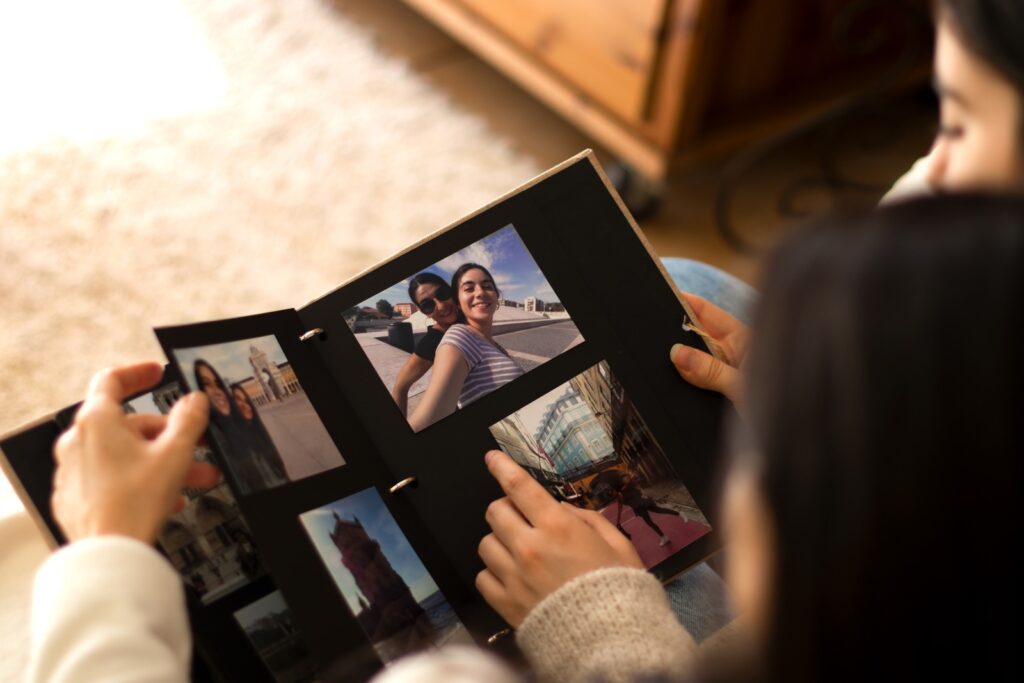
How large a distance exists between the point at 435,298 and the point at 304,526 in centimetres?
20

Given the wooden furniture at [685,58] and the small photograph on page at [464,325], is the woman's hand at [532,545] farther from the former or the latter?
the wooden furniture at [685,58]

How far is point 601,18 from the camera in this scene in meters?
1.20

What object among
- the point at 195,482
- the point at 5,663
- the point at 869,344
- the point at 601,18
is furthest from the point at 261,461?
the point at 601,18

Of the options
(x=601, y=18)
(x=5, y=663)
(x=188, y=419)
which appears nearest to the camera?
(x=188, y=419)

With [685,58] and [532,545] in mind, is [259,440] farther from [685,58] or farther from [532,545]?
[685,58]

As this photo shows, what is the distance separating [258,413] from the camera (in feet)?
1.86

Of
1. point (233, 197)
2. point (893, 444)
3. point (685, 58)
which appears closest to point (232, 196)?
point (233, 197)

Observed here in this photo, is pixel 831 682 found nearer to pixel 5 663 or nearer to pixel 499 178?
pixel 5 663

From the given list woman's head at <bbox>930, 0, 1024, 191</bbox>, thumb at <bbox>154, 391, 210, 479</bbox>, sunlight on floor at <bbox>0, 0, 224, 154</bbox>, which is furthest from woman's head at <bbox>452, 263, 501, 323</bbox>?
sunlight on floor at <bbox>0, 0, 224, 154</bbox>

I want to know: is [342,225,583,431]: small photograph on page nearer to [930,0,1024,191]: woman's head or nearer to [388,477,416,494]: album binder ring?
[388,477,416,494]: album binder ring

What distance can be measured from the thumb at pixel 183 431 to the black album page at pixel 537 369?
120 mm

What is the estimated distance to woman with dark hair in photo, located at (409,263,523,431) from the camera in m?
0.63

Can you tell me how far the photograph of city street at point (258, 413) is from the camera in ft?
1.78

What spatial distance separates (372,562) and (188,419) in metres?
0.16
